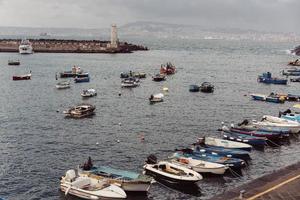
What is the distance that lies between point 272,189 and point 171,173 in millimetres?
9870

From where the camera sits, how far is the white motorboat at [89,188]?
116ft

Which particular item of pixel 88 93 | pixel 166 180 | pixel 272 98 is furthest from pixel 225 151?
pixel 88 93

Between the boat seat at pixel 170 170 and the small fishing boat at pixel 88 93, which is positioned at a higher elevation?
the small fishing boat at pixel 88 93

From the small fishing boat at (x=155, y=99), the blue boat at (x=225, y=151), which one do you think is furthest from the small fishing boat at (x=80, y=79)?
the blue boat at (x=225, y=151)

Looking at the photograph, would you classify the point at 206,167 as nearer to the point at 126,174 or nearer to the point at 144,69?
the point at 126,174

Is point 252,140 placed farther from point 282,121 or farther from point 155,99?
point 155,99

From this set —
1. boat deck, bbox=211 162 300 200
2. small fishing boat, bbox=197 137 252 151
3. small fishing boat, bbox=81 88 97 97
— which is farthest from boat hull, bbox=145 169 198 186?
small fishing boat, bbox=81 88 97 97

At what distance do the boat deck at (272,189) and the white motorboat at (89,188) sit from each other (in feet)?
25.9

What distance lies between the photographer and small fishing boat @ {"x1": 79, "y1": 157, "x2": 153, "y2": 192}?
36.8 m

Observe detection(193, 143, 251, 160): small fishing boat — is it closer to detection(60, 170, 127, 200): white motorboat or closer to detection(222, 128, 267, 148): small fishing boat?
detection(222, 128, 267, 148): small fishing boat

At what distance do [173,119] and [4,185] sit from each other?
108 ft

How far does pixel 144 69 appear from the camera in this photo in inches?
5856

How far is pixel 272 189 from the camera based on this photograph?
33.0 m

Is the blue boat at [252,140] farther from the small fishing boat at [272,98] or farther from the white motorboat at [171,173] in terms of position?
the small fishing boat at [272,98]
